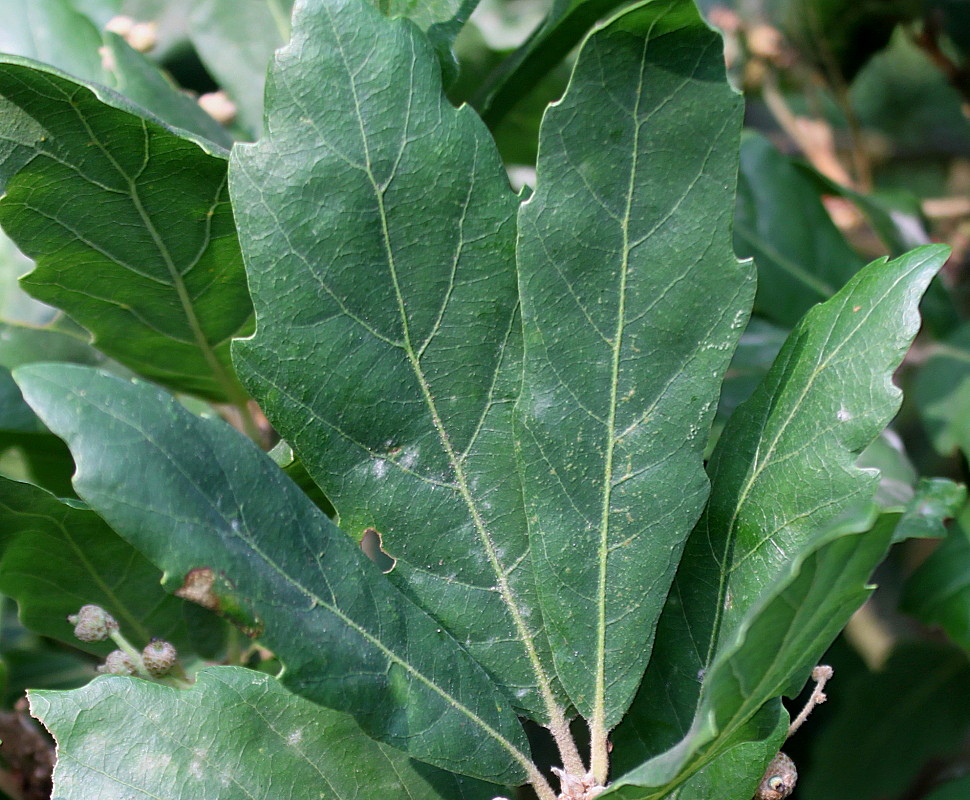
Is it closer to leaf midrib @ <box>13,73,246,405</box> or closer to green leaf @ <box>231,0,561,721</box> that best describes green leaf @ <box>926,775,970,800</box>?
green leaf @ <box>231,0,561,721</box>

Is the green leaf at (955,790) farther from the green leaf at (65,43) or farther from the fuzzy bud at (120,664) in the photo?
the green leaf at (65,43)

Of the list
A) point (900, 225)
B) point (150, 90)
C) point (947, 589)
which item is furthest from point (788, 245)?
point (150, 90)

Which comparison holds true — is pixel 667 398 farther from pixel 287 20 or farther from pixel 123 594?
pixel 287 20

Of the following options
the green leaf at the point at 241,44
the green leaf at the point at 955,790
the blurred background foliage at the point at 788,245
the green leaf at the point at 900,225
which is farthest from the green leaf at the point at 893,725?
the green leaf at the point at 241,44

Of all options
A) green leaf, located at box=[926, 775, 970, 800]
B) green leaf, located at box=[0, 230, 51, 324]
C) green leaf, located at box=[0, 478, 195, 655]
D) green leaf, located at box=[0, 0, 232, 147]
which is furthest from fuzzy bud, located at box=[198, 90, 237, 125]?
green leaf, located at box=[926, 775, 970, 800]

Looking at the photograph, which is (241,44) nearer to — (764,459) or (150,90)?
(150,90)

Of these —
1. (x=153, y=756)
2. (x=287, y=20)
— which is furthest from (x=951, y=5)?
(x=153, y=756)

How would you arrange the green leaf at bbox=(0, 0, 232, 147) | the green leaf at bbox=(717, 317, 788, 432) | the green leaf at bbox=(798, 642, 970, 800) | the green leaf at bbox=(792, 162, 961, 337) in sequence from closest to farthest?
the green leaf at bbox=(0, 0, 232, 147)
the green leaf at bbox=(717, 317, 788, 432)
the green leaf at bbox=(792, 162, 961, 337)
the green leaf at bbox=(798, 642, 970, 800)
